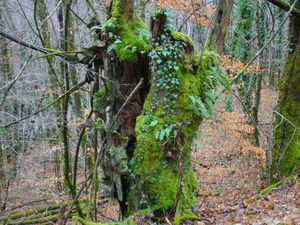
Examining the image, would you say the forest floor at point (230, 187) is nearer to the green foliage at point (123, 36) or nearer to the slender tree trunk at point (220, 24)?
the slender tree trunk at point (220, 24)

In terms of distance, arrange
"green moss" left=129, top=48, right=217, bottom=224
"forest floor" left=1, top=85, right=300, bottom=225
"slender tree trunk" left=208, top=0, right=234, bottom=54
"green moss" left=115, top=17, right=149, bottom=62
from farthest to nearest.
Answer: "slender tree trunk" left=208, top=0, right=234, bottom=54 → "forest floor" left=1, top=85, right=300, bottom=225 → "green moss" left=115, top=17, right=149, bottom=62 → "green moss" left=129, top=48, right=217, bottom=224

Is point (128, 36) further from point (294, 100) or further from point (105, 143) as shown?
point (294, 100)

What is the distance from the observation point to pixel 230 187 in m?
10.9

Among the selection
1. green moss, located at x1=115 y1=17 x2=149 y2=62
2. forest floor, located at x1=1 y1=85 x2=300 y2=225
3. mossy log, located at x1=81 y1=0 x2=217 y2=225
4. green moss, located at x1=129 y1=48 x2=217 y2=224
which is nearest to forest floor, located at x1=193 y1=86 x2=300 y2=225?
forest floor, located at x1=1 y1=85 x2=300 y2=225

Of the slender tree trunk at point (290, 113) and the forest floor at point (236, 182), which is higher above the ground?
the slender tree trunk at point (290, 113)

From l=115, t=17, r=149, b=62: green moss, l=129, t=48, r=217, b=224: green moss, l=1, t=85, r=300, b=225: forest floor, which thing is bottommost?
l=1, t=85, r=300, b=225: forest floor

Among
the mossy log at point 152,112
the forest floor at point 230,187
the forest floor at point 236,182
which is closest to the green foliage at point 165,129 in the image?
the mossy log at point 152,112

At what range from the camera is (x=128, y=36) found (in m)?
4.63

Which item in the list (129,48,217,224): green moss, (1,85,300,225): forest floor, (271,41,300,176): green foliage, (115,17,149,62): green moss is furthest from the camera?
(271,41,300,176): green foliage

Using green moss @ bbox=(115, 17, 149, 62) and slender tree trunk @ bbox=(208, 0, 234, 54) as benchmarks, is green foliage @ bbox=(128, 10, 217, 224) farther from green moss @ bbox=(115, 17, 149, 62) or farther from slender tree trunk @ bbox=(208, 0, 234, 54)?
slender tree trunk @ bbox=(208, 0, 234, 54)

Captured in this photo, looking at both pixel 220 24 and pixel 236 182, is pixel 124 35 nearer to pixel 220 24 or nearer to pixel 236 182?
pixel 220 24

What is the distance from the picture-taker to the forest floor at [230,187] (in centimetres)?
468

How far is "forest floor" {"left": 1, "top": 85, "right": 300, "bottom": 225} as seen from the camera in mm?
4676

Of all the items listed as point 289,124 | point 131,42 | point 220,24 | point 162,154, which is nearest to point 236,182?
point 289,124
